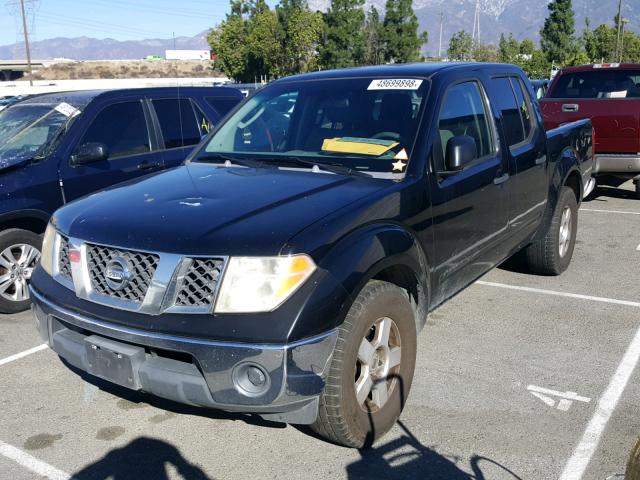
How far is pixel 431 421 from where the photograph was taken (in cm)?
366

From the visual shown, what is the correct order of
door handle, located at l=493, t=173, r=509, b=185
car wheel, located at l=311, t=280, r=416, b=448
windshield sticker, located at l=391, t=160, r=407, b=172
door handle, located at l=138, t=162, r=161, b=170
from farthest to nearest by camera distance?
door handle, located at l=138, t=162, r=161, b=170 < door handle, located at l=493, t=173, r=509, b=185 < windshield sticker, located at l=391, t=160, r=407, b=172 < car wheel, located at l=311, t=280, r=416, b=448

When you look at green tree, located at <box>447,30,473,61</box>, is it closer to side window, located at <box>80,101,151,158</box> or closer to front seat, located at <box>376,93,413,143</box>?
side window, located at <box>80,101,151,158</box>

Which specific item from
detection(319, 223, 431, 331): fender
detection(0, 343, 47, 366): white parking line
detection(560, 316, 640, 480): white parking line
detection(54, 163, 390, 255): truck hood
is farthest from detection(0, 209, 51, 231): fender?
detection(560, 316, 640, 480): white parking line

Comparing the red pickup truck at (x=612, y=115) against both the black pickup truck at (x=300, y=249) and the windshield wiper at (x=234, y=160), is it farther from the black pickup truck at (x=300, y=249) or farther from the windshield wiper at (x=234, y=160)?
the windshield wiper at (x=234, y=160)

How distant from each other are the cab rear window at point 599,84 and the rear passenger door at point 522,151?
5.04 metres

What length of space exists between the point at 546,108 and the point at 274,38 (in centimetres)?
4244

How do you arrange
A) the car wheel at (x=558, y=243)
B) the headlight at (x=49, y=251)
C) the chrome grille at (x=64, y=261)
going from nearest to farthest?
the chrome grille at (x=64, y=261) < the headlight at (x=49, y=251) < the car wheel at (x=558, y=243)

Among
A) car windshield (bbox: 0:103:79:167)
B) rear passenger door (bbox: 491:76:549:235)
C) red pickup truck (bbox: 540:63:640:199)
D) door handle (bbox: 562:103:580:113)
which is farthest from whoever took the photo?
door handle (bbox: 562:103:580:113)

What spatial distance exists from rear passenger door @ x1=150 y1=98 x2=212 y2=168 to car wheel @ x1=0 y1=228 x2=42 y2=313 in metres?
1.52

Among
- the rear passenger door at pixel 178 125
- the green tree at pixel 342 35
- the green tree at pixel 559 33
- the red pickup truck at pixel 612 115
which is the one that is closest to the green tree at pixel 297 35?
the green tree at pixel 342 35

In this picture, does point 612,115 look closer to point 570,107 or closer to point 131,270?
point 570,107

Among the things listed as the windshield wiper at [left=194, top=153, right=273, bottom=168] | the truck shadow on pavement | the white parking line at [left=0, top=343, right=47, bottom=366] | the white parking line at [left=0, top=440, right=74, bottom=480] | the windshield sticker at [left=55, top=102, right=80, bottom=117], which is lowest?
the white parking line at [left=0, top=343, right=47, bottom=366]

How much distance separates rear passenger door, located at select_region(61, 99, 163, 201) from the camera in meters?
5.77

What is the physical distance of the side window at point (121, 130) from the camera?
19.9 ft
